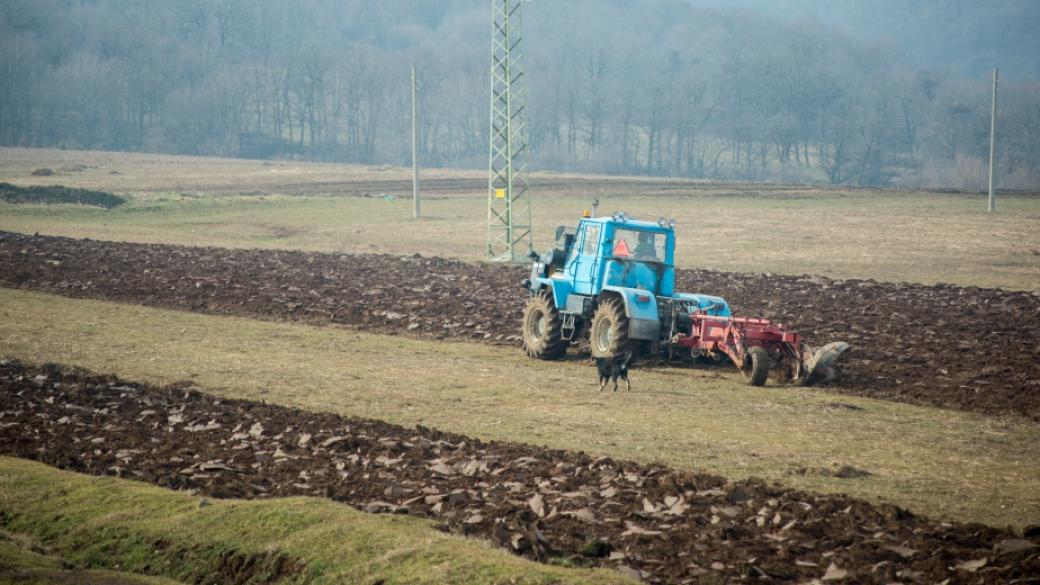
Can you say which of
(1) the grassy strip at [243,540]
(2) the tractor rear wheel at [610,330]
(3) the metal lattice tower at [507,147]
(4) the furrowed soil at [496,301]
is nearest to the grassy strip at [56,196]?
(4) the furrowed soil at [496,301]

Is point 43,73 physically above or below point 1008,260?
above

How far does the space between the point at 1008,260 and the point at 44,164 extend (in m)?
76.6

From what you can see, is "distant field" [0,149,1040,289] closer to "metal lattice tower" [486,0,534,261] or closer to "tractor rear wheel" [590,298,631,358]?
"metal lattice tower" [486,0,534,261]

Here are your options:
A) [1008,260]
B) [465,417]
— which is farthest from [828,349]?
[1008,260]

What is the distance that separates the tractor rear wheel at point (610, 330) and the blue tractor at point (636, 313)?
18mm

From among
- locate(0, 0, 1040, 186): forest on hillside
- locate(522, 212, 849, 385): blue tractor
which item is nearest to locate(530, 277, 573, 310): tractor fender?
locate(522, 212, 849, 385): blue tractor

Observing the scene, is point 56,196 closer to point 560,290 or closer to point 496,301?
point 496,301

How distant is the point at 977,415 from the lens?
1888 cm

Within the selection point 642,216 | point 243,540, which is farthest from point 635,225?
point 642,216

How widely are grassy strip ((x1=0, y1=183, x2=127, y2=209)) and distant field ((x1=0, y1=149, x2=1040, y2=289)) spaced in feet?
3.88

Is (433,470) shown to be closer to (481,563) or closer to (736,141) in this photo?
(481,563)

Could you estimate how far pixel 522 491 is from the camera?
13453mm

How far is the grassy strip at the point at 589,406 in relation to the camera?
1479 centimetres

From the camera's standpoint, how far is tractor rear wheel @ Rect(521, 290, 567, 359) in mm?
24266
